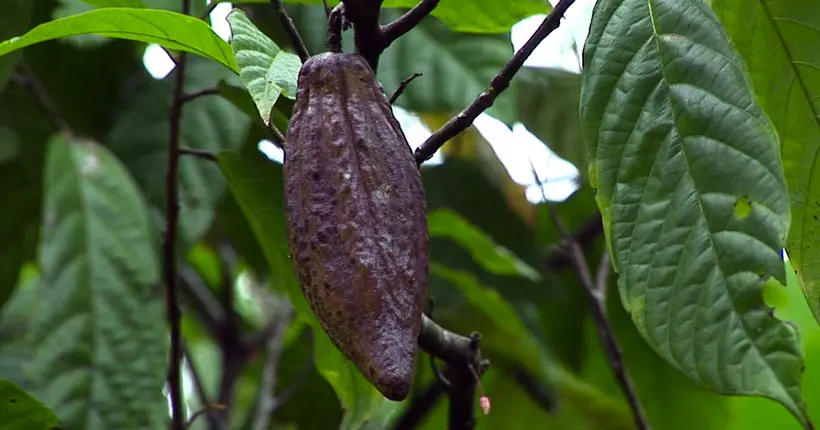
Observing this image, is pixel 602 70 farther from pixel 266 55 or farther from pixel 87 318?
pixel 87 318

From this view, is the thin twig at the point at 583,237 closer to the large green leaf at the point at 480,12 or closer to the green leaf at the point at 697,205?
the large green leaf at the point at 480,12

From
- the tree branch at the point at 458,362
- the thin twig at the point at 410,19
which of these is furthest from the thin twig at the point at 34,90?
the thin twig at the point at 410,19

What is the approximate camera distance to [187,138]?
145cm

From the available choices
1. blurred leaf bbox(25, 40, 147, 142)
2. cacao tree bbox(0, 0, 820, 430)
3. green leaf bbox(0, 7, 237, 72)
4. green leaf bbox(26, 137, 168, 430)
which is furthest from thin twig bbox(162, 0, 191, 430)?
blurred leaf bbox(25, 40, 147, 142)

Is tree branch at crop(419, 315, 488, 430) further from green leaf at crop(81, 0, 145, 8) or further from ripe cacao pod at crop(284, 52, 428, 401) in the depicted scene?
green leaf at crop(81, 0, 145, 8)

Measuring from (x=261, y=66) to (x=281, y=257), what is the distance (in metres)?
0.36

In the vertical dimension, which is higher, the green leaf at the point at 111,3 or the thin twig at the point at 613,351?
the green leaf at the point at 111,3

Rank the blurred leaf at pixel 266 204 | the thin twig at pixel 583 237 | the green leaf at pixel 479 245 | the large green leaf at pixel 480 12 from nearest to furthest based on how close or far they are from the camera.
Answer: the large green leaf at pixel 480 12
the blurred leaf at pixel 266 204
the green leaf at pixel 479 245
the thin twig at pixel 583 237

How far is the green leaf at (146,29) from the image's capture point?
2.34ft

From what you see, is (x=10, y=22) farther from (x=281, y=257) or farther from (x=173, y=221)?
(x=281, y=257)

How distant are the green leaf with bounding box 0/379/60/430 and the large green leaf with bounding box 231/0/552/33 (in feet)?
Answer: 1.36

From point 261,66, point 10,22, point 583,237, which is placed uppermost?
point 10,22

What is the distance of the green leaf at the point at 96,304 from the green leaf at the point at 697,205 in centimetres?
67

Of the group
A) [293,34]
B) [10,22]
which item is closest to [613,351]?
[293,34]
